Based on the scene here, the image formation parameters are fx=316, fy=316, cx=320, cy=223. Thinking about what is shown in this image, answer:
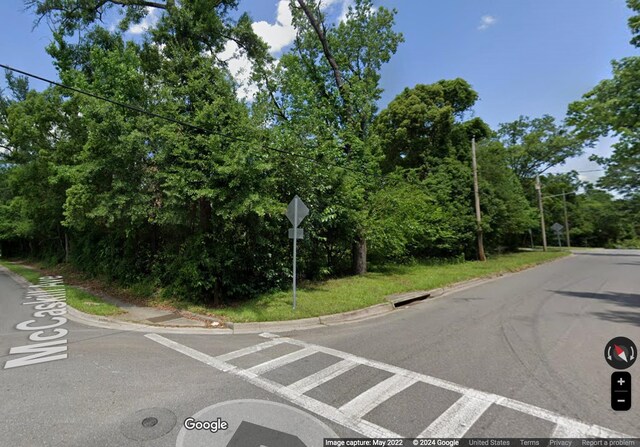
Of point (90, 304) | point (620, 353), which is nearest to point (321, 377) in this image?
point (620, 353)

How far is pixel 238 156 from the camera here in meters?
7.82

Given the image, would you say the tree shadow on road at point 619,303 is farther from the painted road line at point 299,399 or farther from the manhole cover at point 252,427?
the manhole cover at point 252,427

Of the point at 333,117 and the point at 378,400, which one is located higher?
the point at 333,117

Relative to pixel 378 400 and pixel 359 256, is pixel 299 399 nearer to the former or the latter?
pixel 378 400

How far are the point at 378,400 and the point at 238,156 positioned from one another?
616cm

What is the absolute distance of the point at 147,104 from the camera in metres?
9.66

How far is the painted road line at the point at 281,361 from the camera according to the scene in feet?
15.6

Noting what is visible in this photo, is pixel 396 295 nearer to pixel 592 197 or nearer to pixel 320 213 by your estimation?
pixel 320 213

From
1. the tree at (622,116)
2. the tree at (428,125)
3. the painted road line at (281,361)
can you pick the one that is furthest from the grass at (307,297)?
the tree at (428,125)

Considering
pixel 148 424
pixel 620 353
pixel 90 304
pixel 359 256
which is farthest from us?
pixel 359 256

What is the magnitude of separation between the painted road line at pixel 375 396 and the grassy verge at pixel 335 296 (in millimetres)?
3777

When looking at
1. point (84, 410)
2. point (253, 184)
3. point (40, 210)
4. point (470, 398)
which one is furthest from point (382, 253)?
point (40, 210)

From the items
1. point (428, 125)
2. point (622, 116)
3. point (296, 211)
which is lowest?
point (296, 211)

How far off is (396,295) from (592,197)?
186 ft
